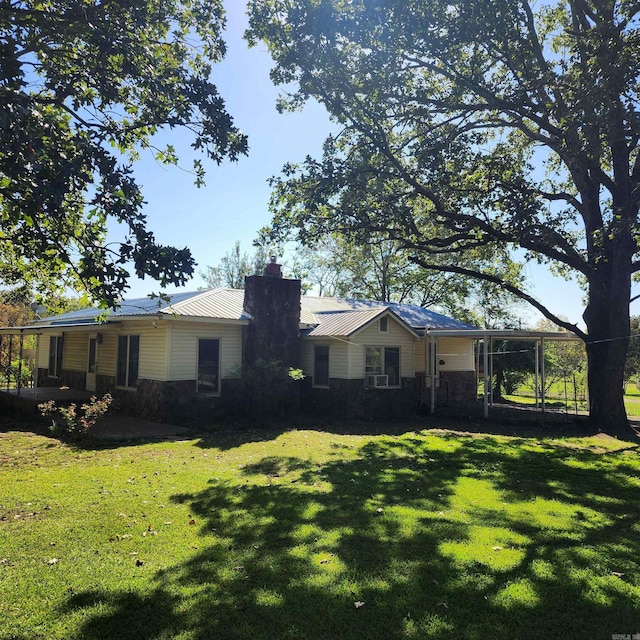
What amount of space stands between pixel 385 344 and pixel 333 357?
2.10m

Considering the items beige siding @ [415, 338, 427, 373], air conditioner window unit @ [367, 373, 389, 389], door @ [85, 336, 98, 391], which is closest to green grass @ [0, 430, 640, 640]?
air conditioner window unit @ [367, 373, 389, 389]

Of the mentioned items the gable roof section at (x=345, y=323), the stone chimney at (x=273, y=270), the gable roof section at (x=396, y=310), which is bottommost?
the gable roof section at (x=345, y=323)

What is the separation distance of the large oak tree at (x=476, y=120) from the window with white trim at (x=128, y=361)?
6.45 meters

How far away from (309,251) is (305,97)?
79.4 feet

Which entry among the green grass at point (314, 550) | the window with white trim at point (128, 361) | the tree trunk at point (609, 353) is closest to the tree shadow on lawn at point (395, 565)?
the green grass at point (314, 550)

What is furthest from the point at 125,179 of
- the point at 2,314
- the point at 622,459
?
the point at 2,314

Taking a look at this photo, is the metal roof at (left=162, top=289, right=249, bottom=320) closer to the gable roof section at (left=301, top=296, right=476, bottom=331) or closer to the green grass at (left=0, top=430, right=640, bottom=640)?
the gable roof section at (left=301, top=296, right=476, bottom=331)

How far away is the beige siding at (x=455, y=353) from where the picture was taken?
20516 millimetres

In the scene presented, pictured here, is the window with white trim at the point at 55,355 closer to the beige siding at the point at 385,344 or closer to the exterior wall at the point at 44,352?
the exterior wall at the point at 44,352

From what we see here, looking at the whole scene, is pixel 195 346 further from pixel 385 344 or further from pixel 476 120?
pixel 476 120

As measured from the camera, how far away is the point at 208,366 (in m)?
15.0

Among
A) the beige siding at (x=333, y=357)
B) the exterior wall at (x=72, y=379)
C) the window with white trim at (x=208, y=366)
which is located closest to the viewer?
the window with white trim at (x=208, y=366)

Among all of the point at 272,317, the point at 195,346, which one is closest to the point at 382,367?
the point at 272,317

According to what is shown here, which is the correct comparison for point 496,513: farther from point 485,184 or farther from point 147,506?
point 485,184
